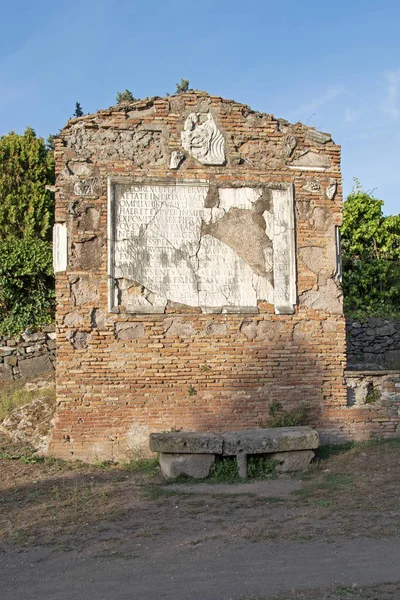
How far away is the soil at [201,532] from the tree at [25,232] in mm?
5622

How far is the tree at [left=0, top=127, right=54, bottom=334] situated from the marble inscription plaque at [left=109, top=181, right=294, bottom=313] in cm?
516

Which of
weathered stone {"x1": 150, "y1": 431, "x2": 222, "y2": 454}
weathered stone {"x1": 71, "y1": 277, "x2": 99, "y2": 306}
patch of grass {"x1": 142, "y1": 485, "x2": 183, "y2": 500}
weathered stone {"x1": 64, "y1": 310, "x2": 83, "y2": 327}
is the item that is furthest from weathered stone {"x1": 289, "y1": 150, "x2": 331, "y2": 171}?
patch of grass {"x1": 142, "y1": 485, "x2": 183, "y2": 500}

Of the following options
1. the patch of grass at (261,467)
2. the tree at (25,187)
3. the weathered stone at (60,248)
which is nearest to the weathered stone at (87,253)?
the weathered stone at (60,248)

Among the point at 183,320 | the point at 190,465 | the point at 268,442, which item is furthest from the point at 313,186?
the point at 190,465

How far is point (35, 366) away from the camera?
45.4 feet

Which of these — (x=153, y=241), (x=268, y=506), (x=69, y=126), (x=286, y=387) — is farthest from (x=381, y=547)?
(x=69, y=126)

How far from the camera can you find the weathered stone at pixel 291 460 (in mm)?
8812

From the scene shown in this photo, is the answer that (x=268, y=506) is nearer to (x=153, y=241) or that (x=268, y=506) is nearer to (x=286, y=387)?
(x=286, y=387)

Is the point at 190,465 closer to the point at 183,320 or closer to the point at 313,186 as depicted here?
the point at 183,320

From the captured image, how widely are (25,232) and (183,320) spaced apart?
779 centimetres

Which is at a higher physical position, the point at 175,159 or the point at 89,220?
the point at 175,159

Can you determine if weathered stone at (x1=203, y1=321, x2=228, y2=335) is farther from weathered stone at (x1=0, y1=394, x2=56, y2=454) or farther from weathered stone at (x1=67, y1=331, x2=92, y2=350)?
weathered stone at (x1=0, y1=394, x2=56, y2=454)

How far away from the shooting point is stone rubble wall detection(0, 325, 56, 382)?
45.3 ft

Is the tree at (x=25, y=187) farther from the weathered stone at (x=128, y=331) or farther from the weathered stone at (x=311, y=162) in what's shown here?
the weathered stone at (x=311, y=162)
